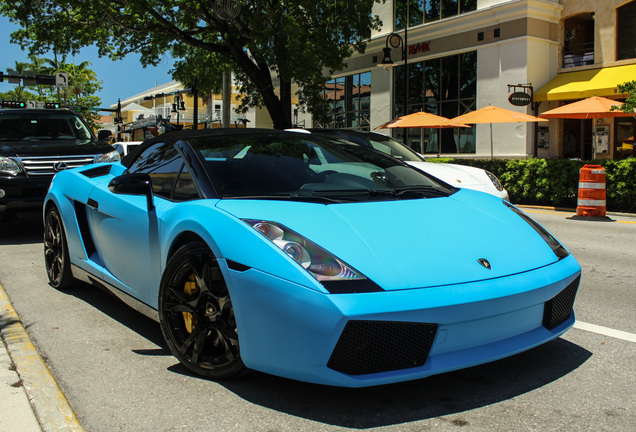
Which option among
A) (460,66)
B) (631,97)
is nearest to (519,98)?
(460,66)

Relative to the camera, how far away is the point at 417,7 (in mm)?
28078

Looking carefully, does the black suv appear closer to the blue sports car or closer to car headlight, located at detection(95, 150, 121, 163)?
car headlight, located at detection(95, 150, 121, 163)

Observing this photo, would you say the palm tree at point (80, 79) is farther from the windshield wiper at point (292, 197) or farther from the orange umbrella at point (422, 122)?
the windshield wiper at point (292, 197)

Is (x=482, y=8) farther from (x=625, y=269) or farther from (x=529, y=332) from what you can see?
(x=529, y=332)

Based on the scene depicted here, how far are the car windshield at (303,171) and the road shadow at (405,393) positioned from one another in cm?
101

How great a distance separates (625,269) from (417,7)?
2381 cm

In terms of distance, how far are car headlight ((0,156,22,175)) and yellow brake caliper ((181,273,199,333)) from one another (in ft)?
20.1

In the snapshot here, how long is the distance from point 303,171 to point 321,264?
1184mm

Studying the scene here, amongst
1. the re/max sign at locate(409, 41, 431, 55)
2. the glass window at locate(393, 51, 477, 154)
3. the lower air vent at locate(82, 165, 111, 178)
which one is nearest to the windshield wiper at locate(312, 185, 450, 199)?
the lower air vent at locate(82, 165, 111, 178)

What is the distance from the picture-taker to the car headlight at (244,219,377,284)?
270cm

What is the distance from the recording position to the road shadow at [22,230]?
8.55 m

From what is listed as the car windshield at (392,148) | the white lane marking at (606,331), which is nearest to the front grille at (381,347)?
Answer: the white lane marking at (606,331)

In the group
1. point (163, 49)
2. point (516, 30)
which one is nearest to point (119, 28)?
point (163, 49)

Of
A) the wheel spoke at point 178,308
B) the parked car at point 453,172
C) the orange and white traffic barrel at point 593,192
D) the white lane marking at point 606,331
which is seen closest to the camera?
the wheel spoke at point 178,308
